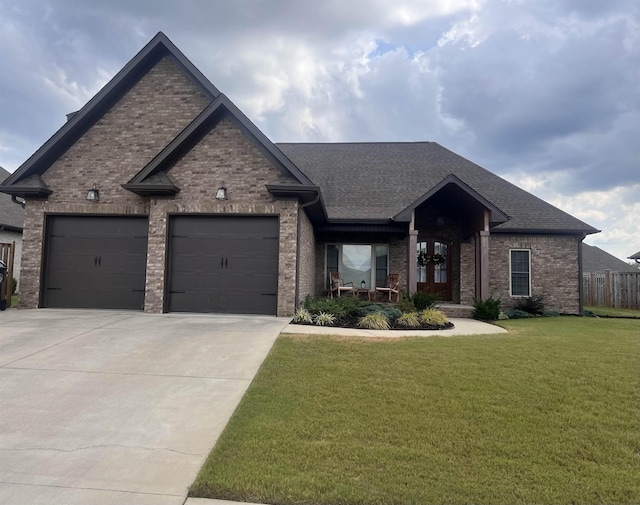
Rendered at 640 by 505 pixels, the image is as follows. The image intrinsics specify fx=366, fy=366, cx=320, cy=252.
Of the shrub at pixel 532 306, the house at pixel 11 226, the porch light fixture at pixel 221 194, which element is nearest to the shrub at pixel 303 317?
the porch light fixture at pixel 221 194

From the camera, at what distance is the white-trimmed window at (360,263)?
1359 centimetres

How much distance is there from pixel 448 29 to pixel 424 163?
6169 mm

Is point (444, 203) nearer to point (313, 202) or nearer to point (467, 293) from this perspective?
point (467, 293)

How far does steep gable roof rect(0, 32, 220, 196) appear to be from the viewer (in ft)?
33.4

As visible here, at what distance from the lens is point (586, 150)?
1359 cm

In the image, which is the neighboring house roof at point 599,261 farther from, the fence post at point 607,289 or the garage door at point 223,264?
the garage door at point 223,264

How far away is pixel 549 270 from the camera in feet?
42.8

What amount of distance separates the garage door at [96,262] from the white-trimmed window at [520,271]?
12.2m

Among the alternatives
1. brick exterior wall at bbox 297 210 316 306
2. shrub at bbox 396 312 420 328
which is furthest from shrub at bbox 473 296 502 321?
brick exterior wall at bbox 297 210 316 306

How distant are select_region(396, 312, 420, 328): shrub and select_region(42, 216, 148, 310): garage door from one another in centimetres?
701

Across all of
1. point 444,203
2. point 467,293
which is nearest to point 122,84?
point 444,203

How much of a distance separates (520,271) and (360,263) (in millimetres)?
5729

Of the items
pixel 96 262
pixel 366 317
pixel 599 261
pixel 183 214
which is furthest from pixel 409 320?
pixel 599 261

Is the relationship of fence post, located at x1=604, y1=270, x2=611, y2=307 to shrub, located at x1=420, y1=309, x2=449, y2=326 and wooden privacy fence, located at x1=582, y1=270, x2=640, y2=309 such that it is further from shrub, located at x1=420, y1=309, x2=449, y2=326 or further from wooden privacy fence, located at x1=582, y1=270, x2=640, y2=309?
shrub, located at x1=420, y1=309, x2=449, y2=326
